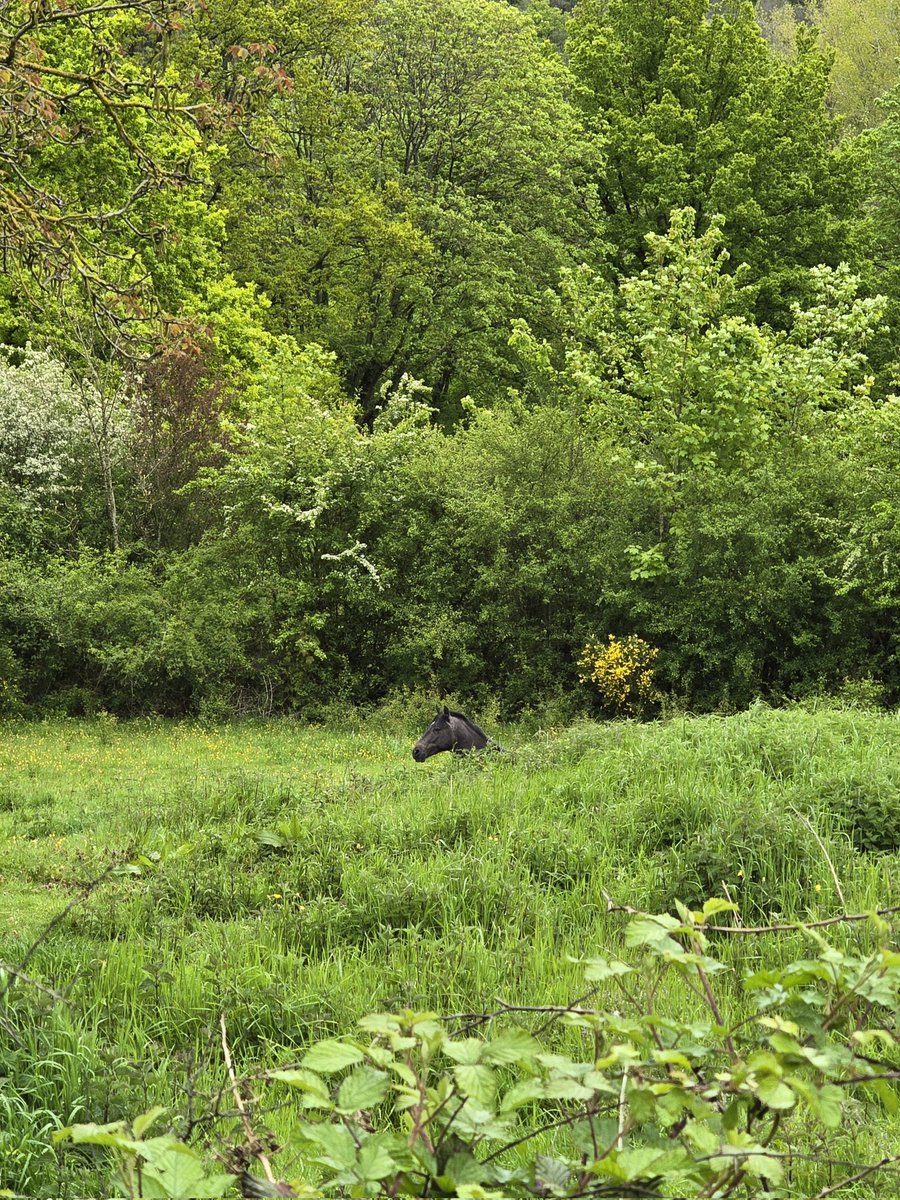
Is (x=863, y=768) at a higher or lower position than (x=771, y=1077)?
lower

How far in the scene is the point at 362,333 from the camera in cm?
2969

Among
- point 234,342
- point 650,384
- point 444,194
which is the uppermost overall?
point 444,194

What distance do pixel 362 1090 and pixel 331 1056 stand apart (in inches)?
3.0

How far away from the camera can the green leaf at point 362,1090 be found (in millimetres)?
1768

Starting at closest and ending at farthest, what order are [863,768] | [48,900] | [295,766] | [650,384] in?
[48,900]
[863,768]
[295,766]
[650,384]

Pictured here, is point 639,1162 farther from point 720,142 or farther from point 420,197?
point 720,142

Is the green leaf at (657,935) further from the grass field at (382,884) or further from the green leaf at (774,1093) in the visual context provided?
the grass field at (382,884)

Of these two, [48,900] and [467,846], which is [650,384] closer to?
[467,846]

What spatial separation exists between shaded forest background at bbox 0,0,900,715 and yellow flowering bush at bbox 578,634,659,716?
1.06ft

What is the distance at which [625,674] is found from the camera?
15398 millimetres

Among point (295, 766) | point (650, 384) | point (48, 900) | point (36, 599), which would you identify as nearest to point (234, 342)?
point (36, 599)

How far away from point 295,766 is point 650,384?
25.7 ft

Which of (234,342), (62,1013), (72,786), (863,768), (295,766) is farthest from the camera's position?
(234,342)

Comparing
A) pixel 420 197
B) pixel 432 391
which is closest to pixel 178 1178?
pixel 432 391
